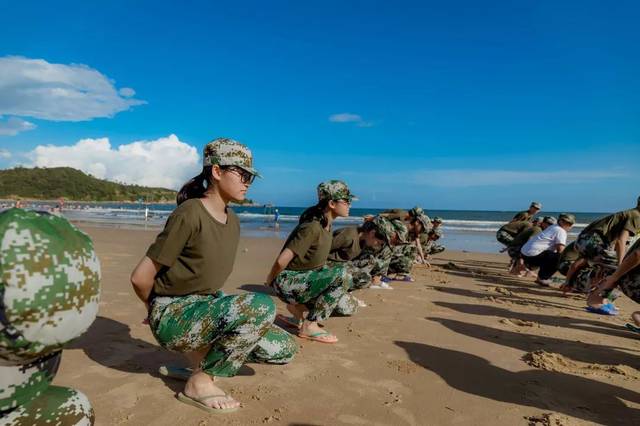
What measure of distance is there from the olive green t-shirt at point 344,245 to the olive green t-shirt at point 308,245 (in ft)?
4.25

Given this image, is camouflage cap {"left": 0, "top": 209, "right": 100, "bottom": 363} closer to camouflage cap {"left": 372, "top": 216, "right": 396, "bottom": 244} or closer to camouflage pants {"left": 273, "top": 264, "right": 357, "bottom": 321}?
camouflage pants {"left": 273, "top": 264, "right": 357, "bottom": 321}

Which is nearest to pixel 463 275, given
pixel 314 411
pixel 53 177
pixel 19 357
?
pixel 314 411

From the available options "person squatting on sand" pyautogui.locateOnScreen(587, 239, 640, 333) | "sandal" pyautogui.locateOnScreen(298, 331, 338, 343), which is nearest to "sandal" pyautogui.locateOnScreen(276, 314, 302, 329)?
"sandal" pyautogui.locateOnScreen(298, 331, 338, 343)

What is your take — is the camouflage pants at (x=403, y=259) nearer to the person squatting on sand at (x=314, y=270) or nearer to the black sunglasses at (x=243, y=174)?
the person squatting on sand at (x=314, y=270)

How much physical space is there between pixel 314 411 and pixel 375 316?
2.74 m

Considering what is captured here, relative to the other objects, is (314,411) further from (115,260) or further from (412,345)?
(115,260)

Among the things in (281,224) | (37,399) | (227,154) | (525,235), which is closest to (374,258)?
(227,154)

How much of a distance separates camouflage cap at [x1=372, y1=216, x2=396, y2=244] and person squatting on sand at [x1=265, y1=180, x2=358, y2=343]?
173cm

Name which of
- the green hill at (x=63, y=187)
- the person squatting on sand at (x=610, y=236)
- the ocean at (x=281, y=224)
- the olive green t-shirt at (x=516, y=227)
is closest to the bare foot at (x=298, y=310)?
the ocean at (x=281, y=224)

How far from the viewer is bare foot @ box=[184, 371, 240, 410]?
2729 mm

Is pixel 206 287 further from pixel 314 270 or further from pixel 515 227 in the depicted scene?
pixel 515 227

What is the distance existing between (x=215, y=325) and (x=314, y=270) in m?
1.96

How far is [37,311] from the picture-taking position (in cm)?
106

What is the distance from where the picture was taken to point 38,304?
3.48 ft
